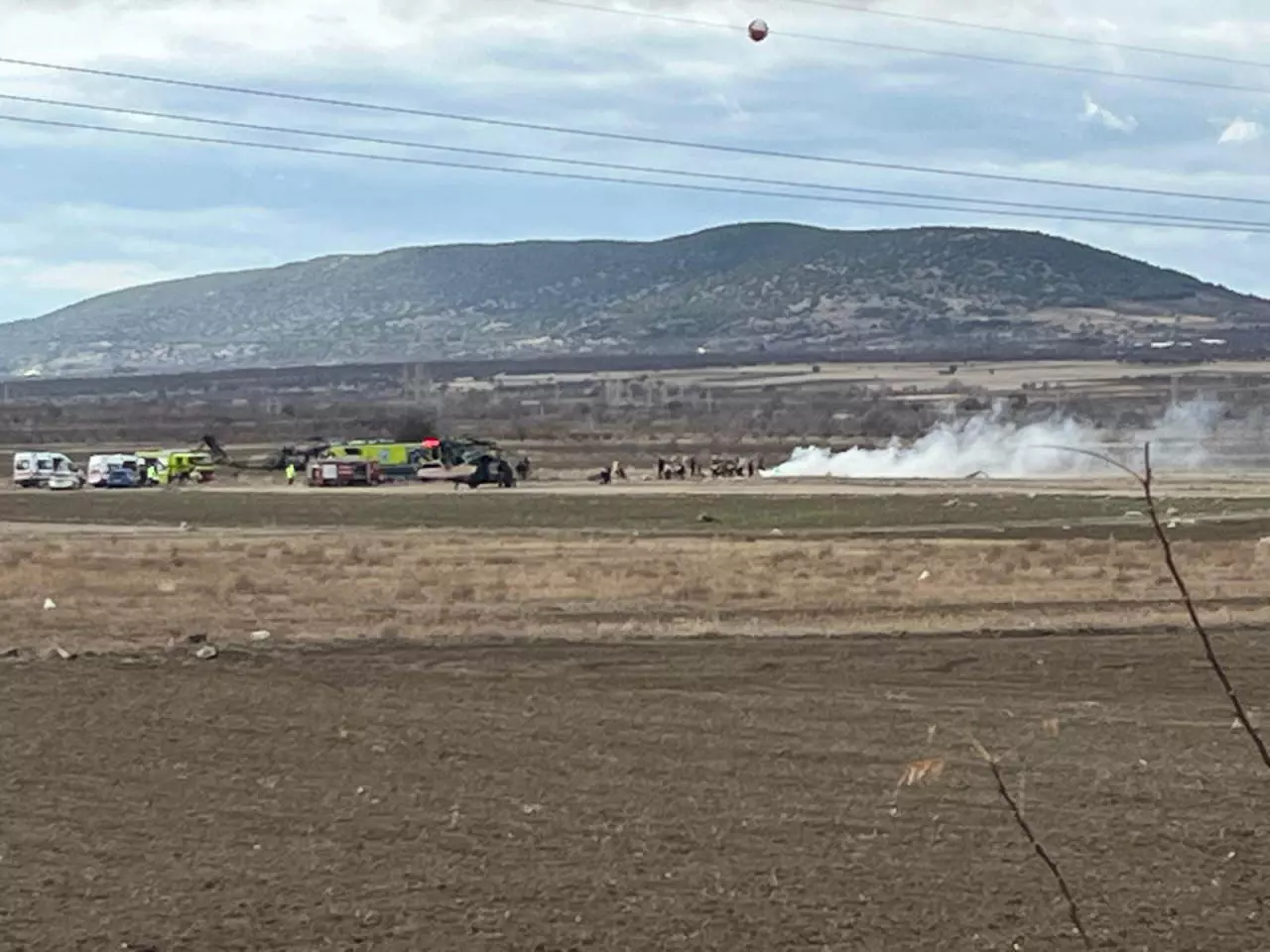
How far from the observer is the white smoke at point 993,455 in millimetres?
105375

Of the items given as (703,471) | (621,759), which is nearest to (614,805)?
(621,759)

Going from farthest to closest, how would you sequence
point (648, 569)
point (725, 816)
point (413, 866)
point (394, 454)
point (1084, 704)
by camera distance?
point (394, 454) < point (648, 569) < point (1084, 704) < point (725, 816) < point (413, 866)

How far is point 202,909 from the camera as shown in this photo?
15180 millimetres

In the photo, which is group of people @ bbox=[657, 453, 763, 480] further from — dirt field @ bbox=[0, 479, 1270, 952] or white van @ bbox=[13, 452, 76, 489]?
dirt field @ bbox=[0, 479, 1270, 952]

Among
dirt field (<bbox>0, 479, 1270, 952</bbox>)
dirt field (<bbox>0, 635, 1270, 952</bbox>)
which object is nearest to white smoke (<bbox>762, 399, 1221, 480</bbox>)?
dirt field (<bbox>0, 479, 1270, 952</bbox>)

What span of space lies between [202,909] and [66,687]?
1132 cm

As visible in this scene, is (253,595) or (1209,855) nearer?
(1209,855)

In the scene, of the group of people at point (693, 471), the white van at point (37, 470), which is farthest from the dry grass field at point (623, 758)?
the group of people at point (693, 471)

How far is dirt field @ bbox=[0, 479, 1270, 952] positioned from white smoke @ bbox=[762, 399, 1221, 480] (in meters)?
60.5

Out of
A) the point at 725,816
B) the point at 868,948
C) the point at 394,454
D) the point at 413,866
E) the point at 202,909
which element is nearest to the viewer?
the point at 868,948

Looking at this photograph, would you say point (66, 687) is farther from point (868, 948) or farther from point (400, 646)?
point (868, 948)

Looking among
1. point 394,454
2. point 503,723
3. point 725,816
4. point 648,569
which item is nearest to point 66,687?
point 503,723

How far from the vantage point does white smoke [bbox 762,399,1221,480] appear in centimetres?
10538

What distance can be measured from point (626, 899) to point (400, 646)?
51.2 ft
